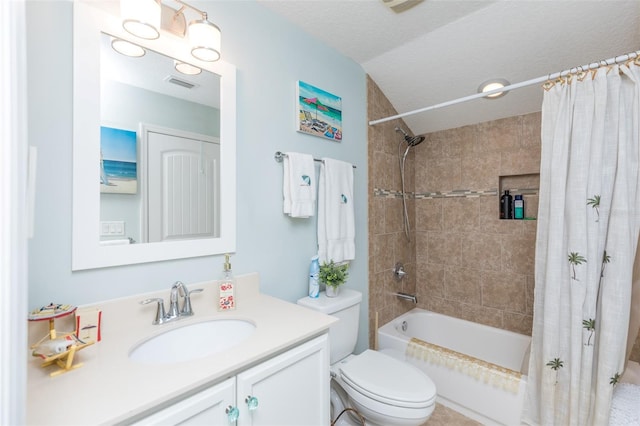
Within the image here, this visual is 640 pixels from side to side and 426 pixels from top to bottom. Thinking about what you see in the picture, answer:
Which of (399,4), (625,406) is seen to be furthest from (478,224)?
(399,4)

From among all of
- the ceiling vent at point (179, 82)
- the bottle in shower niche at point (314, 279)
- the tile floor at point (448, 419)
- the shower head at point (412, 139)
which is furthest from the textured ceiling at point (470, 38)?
the tile floor at point (448, 419)

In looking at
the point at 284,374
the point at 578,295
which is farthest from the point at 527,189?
the point at 284,374

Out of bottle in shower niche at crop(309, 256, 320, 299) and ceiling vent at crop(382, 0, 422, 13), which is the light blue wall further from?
ceiling vent at crop(382, 0, 422, 13)

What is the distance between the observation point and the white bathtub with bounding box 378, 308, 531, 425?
1647mm

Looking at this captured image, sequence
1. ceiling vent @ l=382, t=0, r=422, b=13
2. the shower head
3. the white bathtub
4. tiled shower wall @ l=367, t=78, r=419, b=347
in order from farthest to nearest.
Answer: the shower head, tiled shower wall @ l=367, t=78, r=419, b=347, the white bathtub, ceiling vent @ l=382, t=0, r=422, b=13

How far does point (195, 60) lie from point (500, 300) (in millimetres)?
2693

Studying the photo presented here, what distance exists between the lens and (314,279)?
169cm

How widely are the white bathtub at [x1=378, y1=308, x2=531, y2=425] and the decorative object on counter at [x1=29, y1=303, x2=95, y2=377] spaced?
1.84 m

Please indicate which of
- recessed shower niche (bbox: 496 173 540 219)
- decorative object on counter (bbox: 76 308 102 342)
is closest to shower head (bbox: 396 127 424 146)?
recessed shower niche (bbox: 496 173 540 219)

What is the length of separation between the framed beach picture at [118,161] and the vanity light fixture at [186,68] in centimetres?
36

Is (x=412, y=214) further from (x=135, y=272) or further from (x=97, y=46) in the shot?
(x=97, y=46)

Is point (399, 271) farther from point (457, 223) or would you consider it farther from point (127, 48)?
point (127, 48)

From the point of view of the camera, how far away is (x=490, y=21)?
5.60 feet

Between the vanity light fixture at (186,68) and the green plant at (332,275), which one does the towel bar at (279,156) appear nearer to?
the vanity light fixture at (186,68)
